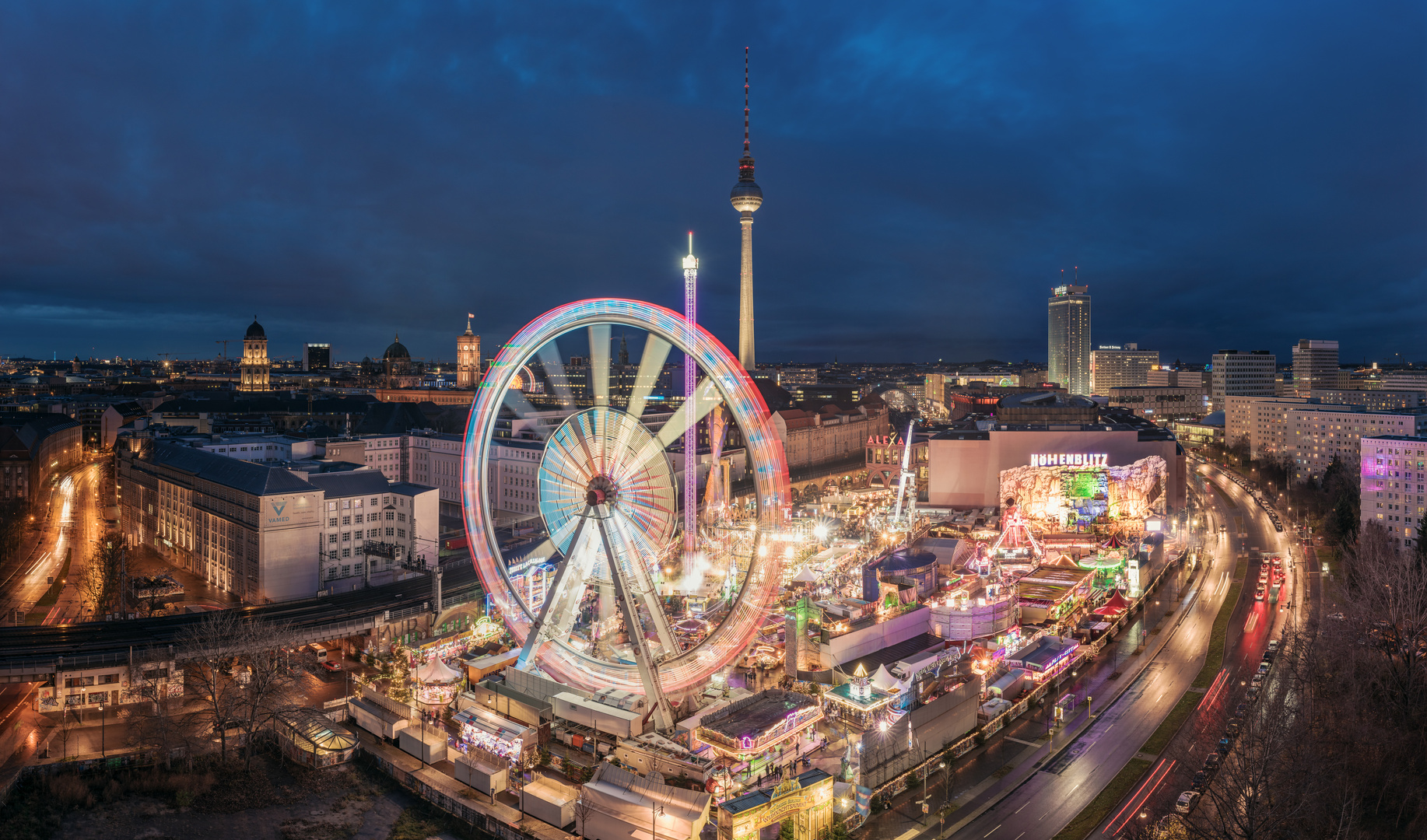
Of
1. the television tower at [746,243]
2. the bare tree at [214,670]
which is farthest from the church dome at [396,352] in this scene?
the bare tree at [214,670]

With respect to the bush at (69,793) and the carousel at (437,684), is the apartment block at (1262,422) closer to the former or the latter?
the carousel at (437,684)

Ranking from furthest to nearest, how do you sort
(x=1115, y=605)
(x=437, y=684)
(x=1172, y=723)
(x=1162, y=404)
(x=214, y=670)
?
(x=1162, y=404), (x=1115, y=605), (x=437, y=684), (x=1172, y=723), (x=214, y=670)

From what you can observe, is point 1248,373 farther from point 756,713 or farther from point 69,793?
point 69,793

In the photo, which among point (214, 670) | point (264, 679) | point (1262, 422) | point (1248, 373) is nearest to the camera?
point (264, 679)

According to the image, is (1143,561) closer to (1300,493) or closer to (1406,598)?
(1406,598)

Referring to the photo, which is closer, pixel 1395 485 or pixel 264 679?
pixel 264 679

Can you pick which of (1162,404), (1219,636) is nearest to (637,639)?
(1219,636)

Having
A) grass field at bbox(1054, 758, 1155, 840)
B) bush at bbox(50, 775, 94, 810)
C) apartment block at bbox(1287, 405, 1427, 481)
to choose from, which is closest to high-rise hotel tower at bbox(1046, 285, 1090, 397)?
apartment block at bbox(1287, 405, 1427, 481)
